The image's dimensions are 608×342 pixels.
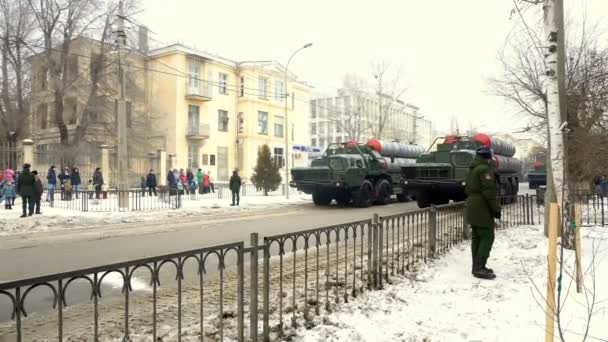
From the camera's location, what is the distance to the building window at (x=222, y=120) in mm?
41969

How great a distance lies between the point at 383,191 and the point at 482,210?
13.1 meters

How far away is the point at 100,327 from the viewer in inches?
172

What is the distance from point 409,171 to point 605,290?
1179 cm

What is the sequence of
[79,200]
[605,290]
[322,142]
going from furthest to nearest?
[322,142] → [79,200] → [605,290]

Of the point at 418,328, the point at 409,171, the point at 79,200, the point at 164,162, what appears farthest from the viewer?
the point at 164,162

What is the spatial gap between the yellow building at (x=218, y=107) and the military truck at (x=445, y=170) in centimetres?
2118

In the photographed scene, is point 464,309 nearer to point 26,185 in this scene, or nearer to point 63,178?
point 26,185

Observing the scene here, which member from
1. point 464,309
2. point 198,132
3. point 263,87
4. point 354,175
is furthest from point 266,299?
point 263,87

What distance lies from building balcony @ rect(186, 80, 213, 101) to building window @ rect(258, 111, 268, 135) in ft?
20.2

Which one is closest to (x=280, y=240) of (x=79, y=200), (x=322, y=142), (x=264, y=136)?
(x=79, y=200)

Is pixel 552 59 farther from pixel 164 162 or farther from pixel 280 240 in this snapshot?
pixel 164 162

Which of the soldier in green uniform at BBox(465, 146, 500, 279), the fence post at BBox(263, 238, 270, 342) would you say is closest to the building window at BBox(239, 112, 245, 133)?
the soldier in green uniform at BBox(465, 146, 500, 279)

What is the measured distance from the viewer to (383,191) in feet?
62.6

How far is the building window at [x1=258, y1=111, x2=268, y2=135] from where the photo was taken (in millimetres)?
44750
